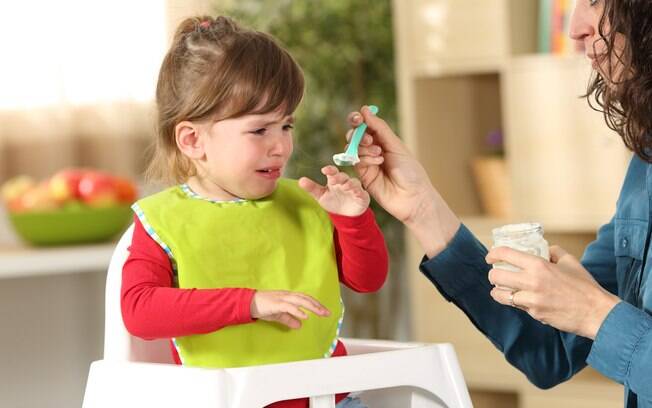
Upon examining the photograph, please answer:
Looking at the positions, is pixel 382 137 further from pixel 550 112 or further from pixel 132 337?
pixel 550 112

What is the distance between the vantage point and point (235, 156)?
1.44 metres

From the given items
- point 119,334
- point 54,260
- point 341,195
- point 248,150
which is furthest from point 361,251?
point 54,260

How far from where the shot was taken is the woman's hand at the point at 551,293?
46.8 inches

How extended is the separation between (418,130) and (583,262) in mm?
1614

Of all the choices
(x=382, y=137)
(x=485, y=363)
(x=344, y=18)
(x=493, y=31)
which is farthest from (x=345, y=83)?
(x=382, y=137)

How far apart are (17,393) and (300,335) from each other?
5.76 feet

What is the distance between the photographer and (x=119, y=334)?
144 cm

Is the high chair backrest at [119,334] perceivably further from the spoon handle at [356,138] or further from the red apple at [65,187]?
the red apple at [65,187]

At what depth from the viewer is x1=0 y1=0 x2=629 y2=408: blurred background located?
9.48ft

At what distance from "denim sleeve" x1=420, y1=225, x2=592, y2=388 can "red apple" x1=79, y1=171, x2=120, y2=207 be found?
1333mm

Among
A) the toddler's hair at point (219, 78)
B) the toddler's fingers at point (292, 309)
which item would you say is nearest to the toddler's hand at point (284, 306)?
the toddler's fingers at point (292, 309)

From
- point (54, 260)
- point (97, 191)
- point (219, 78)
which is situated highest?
point (219, 78)

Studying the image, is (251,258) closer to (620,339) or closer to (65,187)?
(620,339)

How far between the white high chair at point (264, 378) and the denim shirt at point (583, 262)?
13cm
